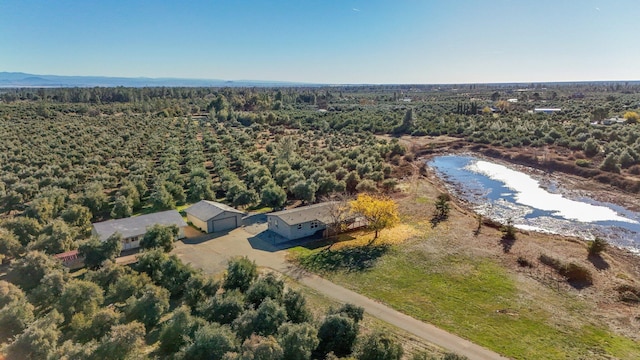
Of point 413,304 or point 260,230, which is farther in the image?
point 260,230

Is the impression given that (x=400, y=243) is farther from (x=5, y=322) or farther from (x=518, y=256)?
(x=5, y=322)

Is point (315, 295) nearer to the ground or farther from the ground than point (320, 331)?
nearer to the ground

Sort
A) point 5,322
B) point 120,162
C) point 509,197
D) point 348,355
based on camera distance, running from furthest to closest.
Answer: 1. point 120,162
2. point 509,197
3. point 5,322
4. point 348,355

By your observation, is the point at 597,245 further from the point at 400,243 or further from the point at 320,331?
the point at 320,331

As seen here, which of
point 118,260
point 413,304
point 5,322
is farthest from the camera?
point 118,260

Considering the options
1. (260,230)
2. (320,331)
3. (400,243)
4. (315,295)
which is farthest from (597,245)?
(260,230)
